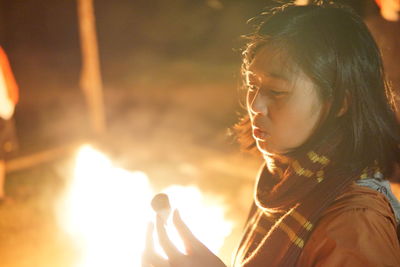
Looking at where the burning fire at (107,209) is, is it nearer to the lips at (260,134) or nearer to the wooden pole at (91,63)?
the lips at (260,134)

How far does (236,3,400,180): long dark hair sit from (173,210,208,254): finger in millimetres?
536

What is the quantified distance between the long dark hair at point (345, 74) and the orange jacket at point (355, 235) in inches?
7.2

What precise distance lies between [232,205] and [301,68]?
16.9 ft

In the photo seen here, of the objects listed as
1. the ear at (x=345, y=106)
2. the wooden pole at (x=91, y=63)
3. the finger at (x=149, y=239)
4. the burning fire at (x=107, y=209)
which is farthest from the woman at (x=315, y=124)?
the wooden pole at (x=91, y=63)

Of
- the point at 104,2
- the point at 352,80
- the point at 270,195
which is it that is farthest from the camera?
the point at 104,2

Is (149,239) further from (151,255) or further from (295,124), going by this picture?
(295,124)

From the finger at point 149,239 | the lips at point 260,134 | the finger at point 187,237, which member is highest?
the lips at point 260,134

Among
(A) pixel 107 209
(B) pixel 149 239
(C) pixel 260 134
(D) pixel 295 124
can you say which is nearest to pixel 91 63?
(A) pixel 107 209

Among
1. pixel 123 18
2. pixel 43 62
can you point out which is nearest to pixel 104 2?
pixel 123 18

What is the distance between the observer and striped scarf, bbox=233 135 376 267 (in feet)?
5.00

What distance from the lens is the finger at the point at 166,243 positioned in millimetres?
1682

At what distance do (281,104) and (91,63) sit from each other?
29.5ft

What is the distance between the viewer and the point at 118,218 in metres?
5.37

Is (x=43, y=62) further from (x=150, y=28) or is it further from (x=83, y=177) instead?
(x=83, y=177)
